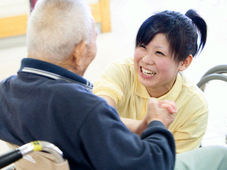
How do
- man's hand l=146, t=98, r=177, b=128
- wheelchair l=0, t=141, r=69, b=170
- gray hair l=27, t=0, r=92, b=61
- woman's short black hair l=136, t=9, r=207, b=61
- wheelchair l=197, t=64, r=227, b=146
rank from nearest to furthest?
wheelchair l=0, t=141, r=69, b=170 < gray hair l=27, t=0, r=92, b=61 < man's hand l=146, t=98, r=177, b=128 < woman's short black hair l=136, t=9, r=207, b=61 < wheelchair l=197, t=64, r=227, b=146

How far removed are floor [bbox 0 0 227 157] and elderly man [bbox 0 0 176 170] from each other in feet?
5.45

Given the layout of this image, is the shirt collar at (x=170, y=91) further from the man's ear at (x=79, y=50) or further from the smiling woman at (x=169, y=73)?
the man's ear at (x=79, y=50)

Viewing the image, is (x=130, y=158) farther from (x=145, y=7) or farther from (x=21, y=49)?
(x=145, y=7)

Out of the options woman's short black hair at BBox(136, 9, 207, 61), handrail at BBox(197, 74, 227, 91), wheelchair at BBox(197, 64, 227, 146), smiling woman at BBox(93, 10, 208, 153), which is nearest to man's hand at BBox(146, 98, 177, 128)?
smiling woman at BBox(93, 10, 208, 153)

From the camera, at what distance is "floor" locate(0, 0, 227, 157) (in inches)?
112

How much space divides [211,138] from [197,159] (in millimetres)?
1378

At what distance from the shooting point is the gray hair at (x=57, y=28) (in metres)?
0.98

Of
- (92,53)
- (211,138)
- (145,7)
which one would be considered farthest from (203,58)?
(92,53)

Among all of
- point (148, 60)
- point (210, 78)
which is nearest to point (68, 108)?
point (148, 60)

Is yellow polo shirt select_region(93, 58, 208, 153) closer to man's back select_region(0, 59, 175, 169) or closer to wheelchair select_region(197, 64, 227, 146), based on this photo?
man's back select_region(0, 59, 175, 169)

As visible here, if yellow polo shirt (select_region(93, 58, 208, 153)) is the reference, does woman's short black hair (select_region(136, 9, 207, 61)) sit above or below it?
above

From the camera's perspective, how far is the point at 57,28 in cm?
97

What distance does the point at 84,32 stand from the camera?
1016 mm

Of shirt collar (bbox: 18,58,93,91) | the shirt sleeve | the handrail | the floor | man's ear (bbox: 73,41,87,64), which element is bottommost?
the floor
